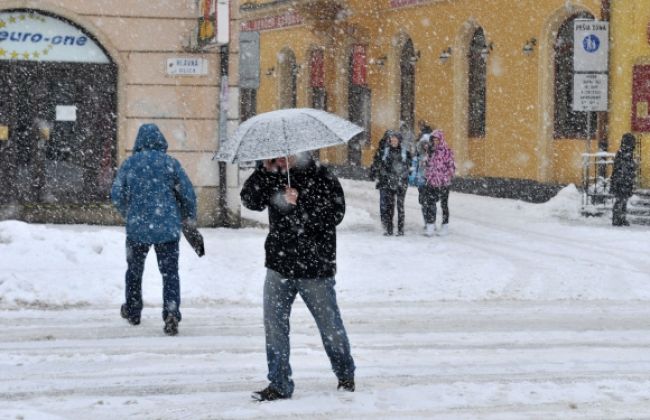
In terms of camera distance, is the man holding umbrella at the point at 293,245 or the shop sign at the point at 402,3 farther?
the shop sign at the point at 402,3

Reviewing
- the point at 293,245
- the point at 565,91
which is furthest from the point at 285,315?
the point at 565,91

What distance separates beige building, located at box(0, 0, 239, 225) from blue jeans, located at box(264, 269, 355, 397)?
11.6 m

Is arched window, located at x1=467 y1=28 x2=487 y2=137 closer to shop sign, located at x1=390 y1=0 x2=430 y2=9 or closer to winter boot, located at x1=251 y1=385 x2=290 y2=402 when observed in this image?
shop sign, located at x1=390 y1=0 x2=430 y2=9

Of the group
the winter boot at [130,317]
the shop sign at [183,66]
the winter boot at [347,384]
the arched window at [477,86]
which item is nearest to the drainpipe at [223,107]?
the shop sign at [183,66]

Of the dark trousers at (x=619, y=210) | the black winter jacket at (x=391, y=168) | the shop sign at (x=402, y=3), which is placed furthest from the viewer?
the shop sign at (x=402, y=3)

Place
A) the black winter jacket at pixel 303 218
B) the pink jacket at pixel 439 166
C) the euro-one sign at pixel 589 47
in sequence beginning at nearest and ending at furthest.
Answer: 1. the black winter jacket at pixel 303 218
2. the pink jacket at pixel 439 166
3. the euro-one sign at pixel 589 47

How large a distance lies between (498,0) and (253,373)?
20706 millimetres

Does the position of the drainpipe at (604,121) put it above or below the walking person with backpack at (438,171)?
above

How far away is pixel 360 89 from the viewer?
35.9 metres

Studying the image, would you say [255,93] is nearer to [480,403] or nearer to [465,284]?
[465,284]

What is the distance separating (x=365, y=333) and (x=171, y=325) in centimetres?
165

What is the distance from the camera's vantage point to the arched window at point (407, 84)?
3228cm

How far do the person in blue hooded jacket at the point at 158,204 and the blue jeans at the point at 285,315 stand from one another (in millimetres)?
2594

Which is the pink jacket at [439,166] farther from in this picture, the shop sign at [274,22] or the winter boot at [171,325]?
the shop sign at [274,22]
